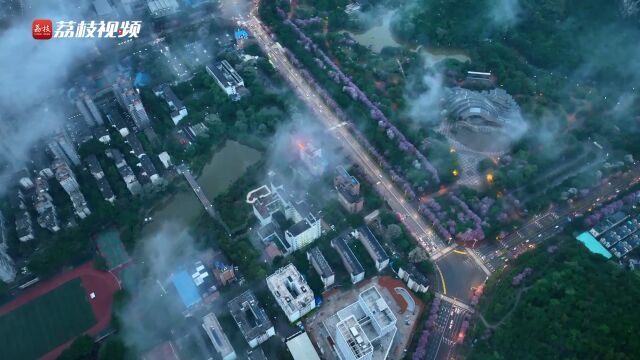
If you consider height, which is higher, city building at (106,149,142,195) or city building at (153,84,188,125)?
city building at (153,84,188,125)

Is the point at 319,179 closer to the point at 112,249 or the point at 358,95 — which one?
the point at 358,95

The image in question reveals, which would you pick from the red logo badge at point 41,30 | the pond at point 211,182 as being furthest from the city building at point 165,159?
the red logo badge at point 41,30

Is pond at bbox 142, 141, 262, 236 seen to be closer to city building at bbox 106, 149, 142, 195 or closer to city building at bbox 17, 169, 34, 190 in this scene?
city building at bbox 106, 149, 142, 195

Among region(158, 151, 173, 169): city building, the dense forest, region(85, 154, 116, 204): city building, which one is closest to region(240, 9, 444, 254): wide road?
the dense forest

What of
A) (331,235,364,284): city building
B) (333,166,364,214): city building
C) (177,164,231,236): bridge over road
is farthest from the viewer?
(177,164,231,236): bridge over road

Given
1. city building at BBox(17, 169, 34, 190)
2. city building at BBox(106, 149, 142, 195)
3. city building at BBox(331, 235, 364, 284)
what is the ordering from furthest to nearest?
1. city building at BBox(17, 169, 34, 190)
2. city building at BBox(106, 149, 142, 195)
3. city building at BBox(331, 235, 364, 284)

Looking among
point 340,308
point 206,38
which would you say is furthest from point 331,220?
point 206,38

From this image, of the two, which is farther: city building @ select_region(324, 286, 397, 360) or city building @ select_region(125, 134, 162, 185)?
city building @ select_region(125, 134, 162, 185)
